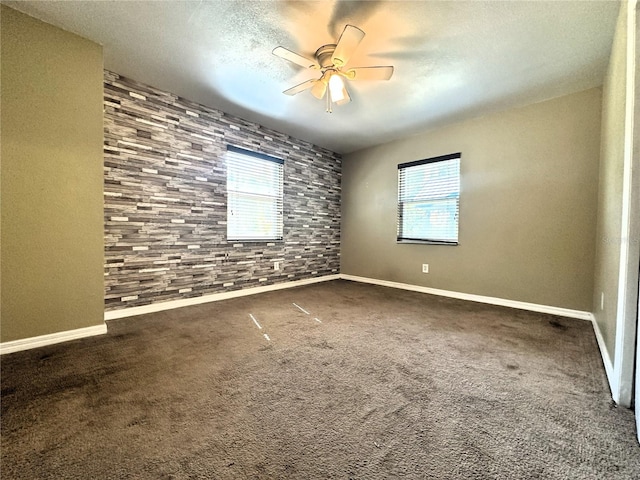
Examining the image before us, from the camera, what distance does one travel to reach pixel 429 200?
3975 millimetres

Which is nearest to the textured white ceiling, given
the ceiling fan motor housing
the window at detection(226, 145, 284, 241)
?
the ceiling fan motor housing

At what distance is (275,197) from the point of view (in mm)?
4102

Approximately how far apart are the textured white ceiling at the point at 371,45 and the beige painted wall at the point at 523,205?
1.08ft

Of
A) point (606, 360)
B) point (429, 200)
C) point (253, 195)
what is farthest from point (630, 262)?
point (253, 195)

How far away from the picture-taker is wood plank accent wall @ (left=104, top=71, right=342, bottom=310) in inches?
104

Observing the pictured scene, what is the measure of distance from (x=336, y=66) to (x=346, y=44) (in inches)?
12.4

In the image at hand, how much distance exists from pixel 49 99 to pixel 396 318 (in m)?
3.58

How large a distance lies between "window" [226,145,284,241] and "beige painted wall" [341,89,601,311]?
2.11 m

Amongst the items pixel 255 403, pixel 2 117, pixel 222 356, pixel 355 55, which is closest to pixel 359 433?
pixel 255 403

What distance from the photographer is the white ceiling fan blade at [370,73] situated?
6.95ft

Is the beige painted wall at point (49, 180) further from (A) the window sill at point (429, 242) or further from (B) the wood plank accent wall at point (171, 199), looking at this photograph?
(A) the window sill at point (429, 242)

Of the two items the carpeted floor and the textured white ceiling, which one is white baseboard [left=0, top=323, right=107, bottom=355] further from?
the textured white ceiling

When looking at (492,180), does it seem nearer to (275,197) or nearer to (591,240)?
(591,240)

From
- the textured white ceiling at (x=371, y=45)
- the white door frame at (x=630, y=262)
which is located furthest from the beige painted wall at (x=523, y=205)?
the white door frame at (x=630, y=262)
